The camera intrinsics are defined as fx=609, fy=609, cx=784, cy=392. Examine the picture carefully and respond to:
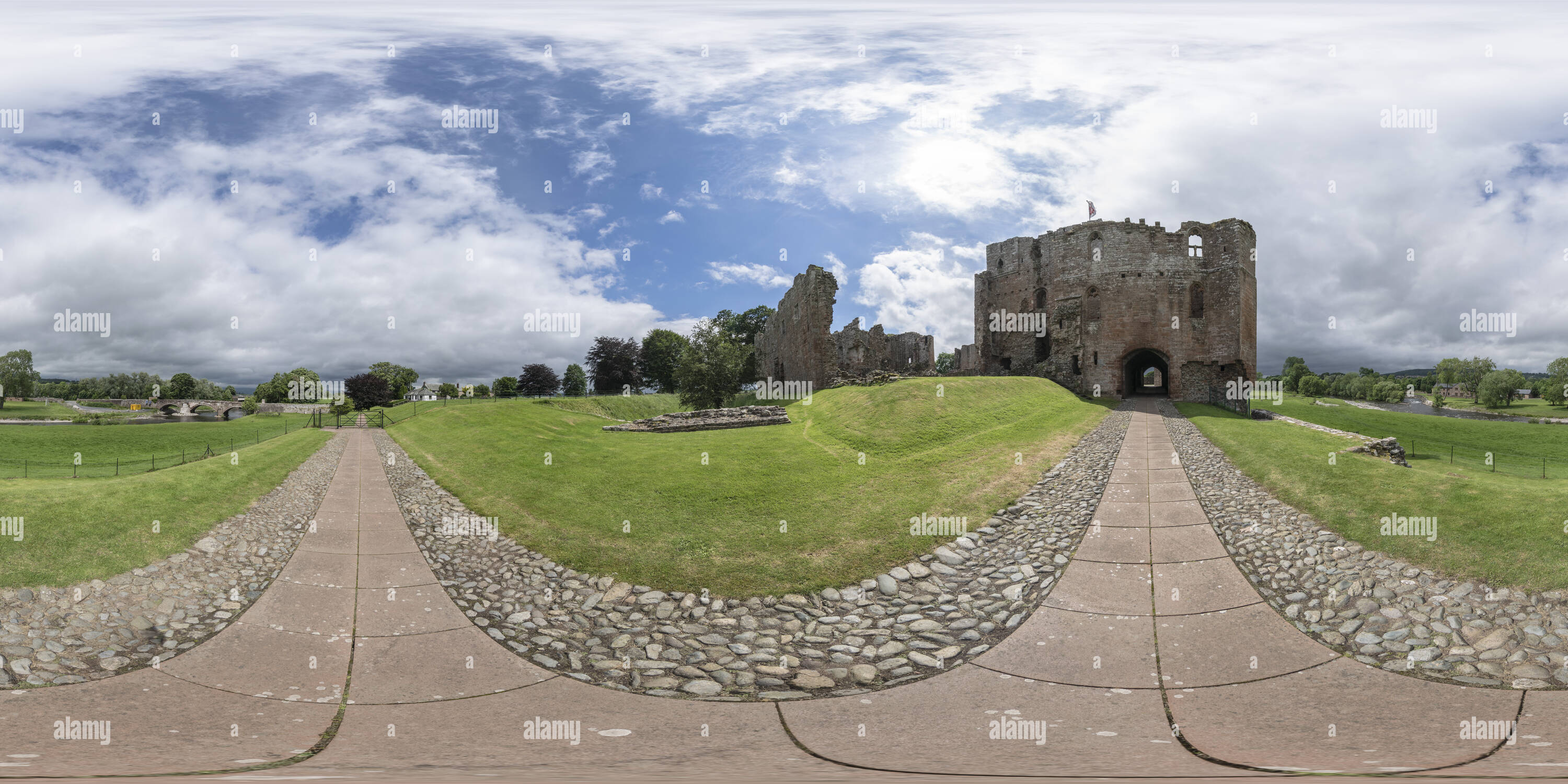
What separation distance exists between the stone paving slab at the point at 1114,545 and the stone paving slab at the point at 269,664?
9805mm

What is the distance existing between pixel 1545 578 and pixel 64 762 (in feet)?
48.9

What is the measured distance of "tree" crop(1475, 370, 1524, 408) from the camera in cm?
5712

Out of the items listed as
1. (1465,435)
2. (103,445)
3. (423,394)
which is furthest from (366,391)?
(1465,435)

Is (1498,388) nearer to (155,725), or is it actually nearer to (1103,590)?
(1103,590)

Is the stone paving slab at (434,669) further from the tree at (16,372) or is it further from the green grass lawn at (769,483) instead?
the tree at (16,372)

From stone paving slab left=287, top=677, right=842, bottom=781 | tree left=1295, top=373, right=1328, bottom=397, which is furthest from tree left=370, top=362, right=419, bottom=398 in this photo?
tree left=1295, top=373, right=1328, bottom=397

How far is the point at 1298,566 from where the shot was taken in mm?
8859

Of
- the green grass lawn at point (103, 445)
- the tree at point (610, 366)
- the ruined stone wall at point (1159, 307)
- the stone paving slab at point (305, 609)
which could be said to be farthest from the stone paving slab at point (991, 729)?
the tree at point (610, 366)

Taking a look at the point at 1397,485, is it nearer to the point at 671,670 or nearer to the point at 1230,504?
the point at 1230,504

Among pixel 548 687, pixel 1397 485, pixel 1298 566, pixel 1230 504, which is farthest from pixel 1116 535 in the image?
pixel 548 687

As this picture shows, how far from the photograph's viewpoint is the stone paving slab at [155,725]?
4.81m

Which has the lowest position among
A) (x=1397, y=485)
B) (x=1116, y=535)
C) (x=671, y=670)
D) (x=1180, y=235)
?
(x=671, y=670)

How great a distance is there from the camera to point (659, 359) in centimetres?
7381

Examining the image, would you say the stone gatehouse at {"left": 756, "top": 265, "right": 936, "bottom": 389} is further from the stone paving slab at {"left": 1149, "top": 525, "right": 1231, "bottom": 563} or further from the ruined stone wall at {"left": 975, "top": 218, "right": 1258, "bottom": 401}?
the stone paving slab at {"left": 1149, "top": 525, "right": 1231, "bottom": 563}
